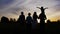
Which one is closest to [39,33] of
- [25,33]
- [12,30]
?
[25,33]

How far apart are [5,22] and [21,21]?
228 cm

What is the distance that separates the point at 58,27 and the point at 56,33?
3.20ft

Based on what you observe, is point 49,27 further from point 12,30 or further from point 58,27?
point 12,30

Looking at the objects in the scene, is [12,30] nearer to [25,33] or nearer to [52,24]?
[25,33]

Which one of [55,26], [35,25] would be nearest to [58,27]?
A: [55,26]

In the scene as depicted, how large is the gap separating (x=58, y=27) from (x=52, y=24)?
76 cm

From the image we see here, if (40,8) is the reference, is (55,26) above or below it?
below

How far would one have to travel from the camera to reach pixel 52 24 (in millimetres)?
26188

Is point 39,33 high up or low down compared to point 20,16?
down

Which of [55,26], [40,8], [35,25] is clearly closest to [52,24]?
[55,26]

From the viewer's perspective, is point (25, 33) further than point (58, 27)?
No

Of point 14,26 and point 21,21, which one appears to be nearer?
point 21,21

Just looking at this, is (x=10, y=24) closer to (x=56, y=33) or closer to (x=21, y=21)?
(x=21, y=21)

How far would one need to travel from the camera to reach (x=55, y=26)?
85.4 ft
